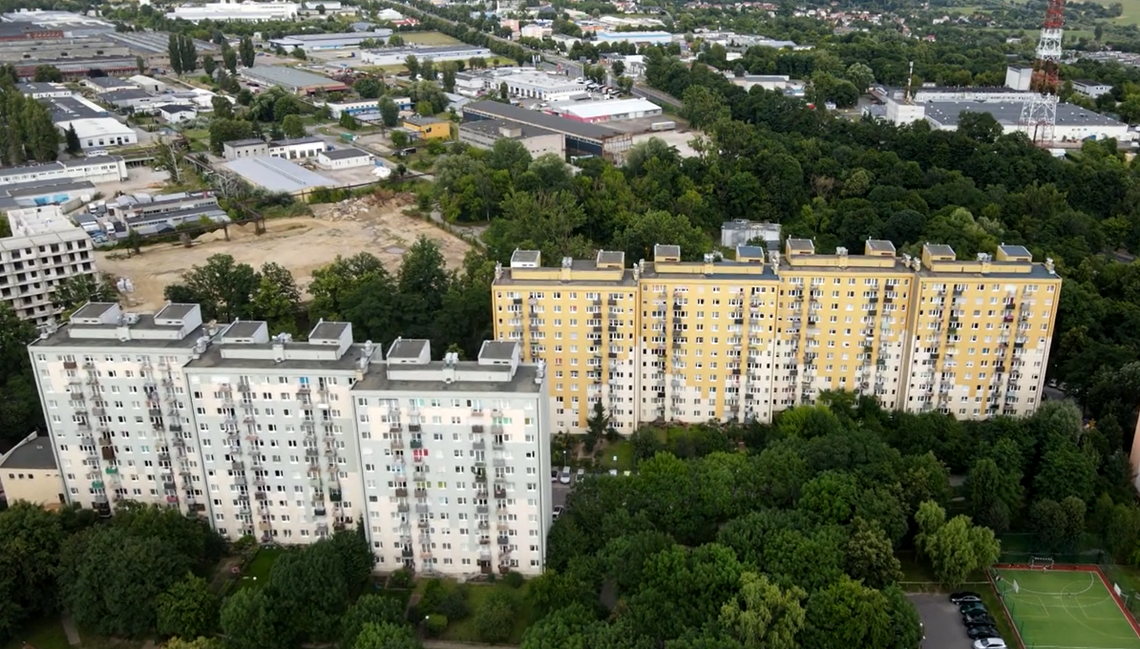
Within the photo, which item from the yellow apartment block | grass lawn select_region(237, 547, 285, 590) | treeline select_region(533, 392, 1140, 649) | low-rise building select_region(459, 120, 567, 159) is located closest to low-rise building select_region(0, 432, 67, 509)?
grass lawn select_region(237, 547, 285, 590)

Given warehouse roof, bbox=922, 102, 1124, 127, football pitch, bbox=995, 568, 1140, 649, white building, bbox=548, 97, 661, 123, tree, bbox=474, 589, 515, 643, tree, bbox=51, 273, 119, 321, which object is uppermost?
warehouse roof, bbox=922, 102, 1124, 127

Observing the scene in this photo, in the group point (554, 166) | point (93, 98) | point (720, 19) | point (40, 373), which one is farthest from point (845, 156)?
point (720, 19)

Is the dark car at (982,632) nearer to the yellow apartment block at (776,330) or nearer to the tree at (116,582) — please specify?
the yellow apartment block at (776,330)

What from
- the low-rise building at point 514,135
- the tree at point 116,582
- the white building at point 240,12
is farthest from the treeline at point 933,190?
the white building at point 240,12

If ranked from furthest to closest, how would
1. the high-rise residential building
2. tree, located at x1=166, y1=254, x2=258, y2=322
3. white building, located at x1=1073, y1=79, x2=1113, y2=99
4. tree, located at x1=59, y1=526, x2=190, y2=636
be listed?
white building, located at x1=1073, y1=79, x2=1113, y2=99 → tree, located at x1=166, y1=254, x2=258, y2=322 → the high-rise residential building → tree, located at x1=59, y1=526, x2=190, y2=636

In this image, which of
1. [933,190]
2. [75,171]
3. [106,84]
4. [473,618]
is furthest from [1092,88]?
[106,84]

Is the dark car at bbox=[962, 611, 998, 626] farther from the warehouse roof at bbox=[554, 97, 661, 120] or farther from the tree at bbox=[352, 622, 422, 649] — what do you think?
the warehouse roof at bbox=[554, 97, 661, 120]

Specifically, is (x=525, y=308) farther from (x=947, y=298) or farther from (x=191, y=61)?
(x=191, y=61)
